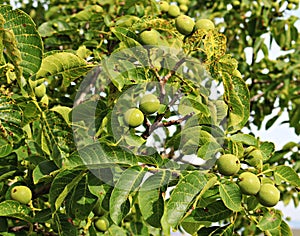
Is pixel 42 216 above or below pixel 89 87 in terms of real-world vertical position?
below

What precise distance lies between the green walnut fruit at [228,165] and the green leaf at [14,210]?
651mm

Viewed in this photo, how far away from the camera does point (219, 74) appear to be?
1.39 m

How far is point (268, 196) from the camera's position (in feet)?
4.19

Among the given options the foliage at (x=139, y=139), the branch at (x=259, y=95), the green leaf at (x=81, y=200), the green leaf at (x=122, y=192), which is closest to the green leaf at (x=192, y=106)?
the foliage at (x=139, y=139)

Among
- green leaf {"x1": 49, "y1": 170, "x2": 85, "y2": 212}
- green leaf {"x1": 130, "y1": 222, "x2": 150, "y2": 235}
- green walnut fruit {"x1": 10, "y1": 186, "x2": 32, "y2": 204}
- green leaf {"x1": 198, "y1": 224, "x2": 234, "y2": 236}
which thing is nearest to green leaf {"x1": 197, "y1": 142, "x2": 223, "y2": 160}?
green leaf {"x1": 198, "y1": 224, "x2": 234, "y2": 236}

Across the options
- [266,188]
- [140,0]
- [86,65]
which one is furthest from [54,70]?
[140,0]

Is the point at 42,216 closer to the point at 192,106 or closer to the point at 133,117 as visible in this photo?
the point at 133,117

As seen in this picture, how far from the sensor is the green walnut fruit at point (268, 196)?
1.27 meters

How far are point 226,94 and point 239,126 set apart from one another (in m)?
0.15

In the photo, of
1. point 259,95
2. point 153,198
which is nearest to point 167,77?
point 153,198

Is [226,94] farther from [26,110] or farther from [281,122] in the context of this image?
[281,122]

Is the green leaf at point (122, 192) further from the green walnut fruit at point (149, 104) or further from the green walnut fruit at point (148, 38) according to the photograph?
the green walnut fruit at point (148, 38)

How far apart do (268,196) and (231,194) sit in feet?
0.35

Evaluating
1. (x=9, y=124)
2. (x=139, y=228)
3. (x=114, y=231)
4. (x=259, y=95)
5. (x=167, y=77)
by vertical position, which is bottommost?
(x=259, y=95)
